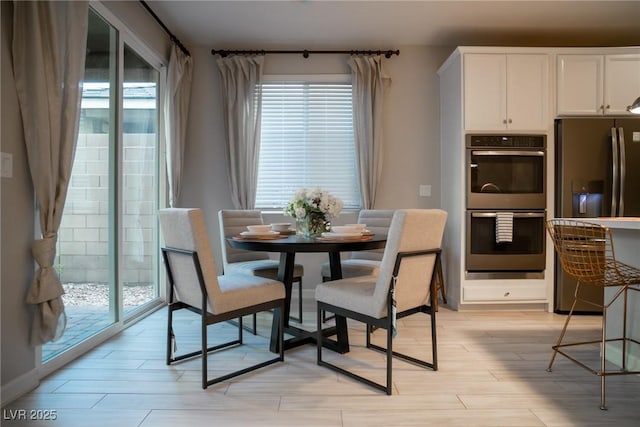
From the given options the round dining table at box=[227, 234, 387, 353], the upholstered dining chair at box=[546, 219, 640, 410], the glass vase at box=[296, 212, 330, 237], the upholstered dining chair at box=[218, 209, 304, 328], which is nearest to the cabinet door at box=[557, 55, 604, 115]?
the upholstered dining chair at box=[546, 219, 640, 410]

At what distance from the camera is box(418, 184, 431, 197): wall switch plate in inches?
157

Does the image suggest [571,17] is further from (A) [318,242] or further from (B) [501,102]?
(A) [318,242]

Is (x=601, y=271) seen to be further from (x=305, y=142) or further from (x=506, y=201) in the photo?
(x=305, y=142)

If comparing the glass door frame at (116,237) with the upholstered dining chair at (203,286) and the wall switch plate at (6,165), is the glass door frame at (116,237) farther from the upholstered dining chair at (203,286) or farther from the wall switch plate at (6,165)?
the upholstered dining chair at (203,286)

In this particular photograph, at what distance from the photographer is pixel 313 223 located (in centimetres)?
247

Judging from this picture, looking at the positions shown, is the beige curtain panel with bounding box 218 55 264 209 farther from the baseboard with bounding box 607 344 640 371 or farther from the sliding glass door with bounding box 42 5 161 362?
the baseboard with bounding box 607 344 640 371

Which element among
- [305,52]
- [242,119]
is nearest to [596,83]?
[305,52]

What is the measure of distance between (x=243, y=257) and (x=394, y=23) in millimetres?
2585

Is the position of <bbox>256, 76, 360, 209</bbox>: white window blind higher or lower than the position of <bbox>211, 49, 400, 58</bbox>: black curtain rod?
lower

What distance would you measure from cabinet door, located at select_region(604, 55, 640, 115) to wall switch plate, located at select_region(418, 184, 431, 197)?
172 cm

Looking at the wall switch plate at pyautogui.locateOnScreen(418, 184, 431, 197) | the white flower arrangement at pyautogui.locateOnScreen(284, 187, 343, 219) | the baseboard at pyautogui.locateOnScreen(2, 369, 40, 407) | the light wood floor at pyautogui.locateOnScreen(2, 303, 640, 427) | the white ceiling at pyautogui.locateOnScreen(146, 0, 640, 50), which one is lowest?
the light wood floor at pyautogui.locateOnScreen(2, 303, 640, 427)

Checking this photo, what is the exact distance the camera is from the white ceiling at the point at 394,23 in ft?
10.3

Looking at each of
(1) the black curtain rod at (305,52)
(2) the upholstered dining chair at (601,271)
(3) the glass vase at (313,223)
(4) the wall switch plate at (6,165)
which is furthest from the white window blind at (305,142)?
(4) the wall switch plate at (6,165)

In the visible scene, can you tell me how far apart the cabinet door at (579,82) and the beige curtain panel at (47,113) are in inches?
150
